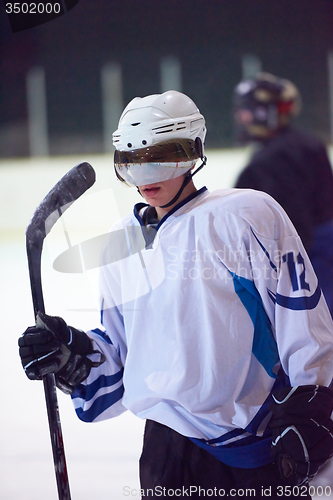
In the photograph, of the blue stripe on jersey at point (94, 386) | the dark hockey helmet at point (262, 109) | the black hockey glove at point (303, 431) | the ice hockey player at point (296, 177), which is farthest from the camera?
the dark hockey helmet at point (262, 109)

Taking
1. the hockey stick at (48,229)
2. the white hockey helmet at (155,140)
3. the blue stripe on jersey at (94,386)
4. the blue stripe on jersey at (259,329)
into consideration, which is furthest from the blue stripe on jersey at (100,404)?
the white hockey helmet at (155,140)

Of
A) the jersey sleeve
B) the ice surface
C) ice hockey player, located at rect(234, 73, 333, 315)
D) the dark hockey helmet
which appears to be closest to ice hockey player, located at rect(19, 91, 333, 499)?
the jersey sleeve

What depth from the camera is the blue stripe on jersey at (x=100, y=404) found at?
1.41 m

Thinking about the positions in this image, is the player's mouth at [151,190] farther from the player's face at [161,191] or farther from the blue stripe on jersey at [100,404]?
the blue stripe on jersey at [100,404]

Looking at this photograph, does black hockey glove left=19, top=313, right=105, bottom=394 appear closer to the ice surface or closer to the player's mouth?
the ice surface

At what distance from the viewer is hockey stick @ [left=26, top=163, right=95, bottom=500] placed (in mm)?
1249

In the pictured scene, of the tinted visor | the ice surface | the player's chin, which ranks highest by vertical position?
the tinted visor

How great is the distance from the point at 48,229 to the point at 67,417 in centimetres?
148

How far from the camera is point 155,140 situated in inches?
49.1

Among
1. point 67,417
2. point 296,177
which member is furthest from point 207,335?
point 67,417

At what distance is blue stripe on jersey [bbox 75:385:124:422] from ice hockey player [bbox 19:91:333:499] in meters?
0.08

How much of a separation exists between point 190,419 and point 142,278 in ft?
0.98

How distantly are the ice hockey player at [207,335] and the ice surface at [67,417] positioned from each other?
198 mm

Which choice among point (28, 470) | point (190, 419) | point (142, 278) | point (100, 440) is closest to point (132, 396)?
point (190, 419)
